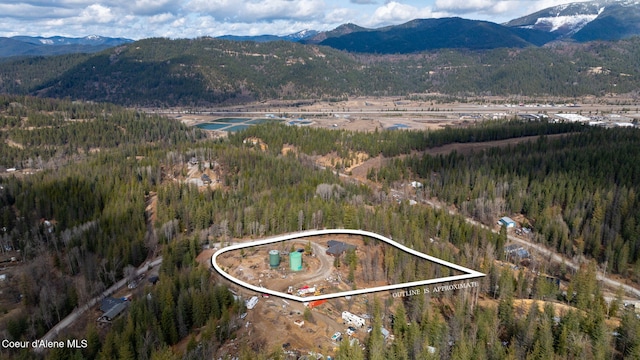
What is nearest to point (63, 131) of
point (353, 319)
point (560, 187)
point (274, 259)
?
point (274, 259)

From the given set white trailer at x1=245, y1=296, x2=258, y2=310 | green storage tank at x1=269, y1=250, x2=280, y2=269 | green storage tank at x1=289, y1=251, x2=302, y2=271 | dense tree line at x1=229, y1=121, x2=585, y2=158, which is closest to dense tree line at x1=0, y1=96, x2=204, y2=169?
dense tree line at x1=229, y1=121, x2=585, y2=158

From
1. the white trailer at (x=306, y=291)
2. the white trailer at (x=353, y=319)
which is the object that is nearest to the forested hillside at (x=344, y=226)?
the white trailer at (x=353, y=319)

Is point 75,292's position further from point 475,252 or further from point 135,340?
point 475,252

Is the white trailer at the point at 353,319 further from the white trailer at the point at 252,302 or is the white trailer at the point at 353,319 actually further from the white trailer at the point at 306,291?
the white trailer at the point at 252,302

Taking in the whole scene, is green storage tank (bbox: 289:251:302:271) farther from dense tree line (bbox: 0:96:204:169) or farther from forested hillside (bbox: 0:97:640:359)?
dense tree line (bbox: 0:96:204:169)

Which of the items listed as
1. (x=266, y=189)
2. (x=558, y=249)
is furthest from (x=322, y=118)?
(x=558, y=249)

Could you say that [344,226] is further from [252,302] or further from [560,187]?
[560,187]
